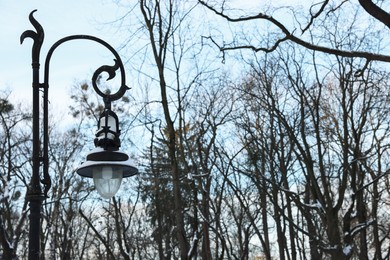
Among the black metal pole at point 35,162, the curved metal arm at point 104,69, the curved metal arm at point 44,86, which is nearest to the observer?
the black metal pole at point 35,162

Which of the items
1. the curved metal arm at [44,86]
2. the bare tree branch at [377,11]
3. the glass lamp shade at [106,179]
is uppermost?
the bare tree branch at [377,11]

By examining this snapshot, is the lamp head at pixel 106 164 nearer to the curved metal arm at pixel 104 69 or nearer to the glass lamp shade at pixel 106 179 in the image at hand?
the glass lamp shade at pixel 106 179

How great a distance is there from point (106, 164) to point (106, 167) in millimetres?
62

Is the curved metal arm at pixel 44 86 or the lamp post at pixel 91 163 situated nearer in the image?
the lamp post at pixel 91 163

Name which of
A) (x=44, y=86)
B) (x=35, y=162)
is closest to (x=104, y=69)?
(x=44, y=86)

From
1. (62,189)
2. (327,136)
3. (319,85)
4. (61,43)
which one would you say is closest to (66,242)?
(62,189)

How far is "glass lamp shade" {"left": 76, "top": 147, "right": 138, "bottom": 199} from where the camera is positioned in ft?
14.3

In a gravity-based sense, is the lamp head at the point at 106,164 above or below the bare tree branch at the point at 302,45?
below

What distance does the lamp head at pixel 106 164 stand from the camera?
4.36m

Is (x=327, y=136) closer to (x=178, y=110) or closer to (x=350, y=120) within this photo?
(x=350, y=120)

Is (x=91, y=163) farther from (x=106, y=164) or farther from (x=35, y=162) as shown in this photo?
(x=35, y=162)

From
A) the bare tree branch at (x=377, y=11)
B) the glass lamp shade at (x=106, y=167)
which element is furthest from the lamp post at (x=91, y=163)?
the bare tree branch at (x=377, y=11)

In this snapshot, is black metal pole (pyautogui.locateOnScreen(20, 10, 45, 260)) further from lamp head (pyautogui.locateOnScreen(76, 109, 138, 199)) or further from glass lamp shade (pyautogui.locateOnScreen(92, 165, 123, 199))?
glass lamp shade (pyautogui.locateOnScreen(92, 165, 123, 199))

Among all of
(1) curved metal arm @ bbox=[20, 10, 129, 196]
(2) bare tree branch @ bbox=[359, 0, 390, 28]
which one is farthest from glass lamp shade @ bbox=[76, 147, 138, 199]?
(2) bare tree branch @ bbox=[359, 0, 390, 28]
